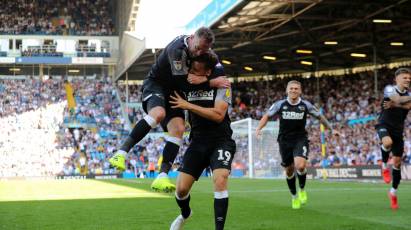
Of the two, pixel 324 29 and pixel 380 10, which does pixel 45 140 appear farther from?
pixel 380 10

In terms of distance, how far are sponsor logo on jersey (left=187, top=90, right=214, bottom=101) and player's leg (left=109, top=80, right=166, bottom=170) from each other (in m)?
0.44

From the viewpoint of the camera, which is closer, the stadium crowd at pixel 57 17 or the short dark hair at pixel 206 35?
the short dark hair at pixel 206 35

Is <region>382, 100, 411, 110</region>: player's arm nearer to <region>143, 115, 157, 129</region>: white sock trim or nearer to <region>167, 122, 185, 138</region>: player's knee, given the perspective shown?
<region>167, 122, 185, 138</region>: player's knee

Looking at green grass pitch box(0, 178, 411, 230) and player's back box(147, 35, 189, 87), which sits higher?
player's back box(147, 35, 189, 87)

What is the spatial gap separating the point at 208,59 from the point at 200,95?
491 mm

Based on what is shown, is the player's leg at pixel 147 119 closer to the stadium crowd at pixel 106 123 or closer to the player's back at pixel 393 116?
the player's back at pixel 393 116

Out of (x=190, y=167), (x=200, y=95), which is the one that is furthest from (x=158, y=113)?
(x=190, y=167)

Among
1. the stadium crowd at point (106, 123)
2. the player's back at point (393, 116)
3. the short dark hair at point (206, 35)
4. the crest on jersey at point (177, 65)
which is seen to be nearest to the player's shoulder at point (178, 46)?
the crest on jersey at point (177, 65)

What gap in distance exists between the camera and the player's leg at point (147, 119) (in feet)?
26.6

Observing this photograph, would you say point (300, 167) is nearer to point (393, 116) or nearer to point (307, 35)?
point (393, 116)

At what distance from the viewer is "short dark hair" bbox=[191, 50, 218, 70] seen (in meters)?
8.06

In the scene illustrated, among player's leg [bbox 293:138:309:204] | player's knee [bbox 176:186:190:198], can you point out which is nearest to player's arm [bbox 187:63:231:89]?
player's knee [bbox 176:186:190:198]

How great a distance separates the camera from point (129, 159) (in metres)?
48.2

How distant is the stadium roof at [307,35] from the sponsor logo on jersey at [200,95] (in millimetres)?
24370
